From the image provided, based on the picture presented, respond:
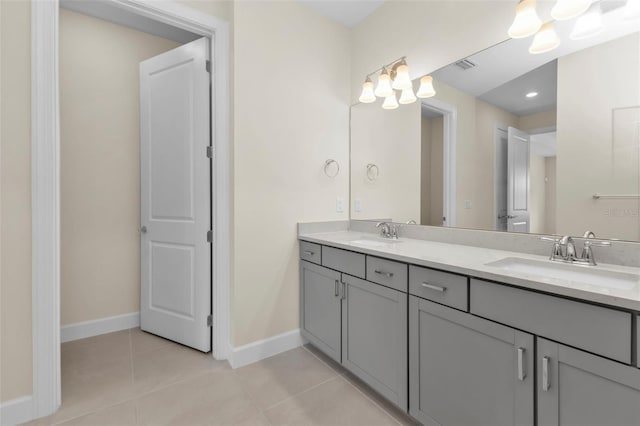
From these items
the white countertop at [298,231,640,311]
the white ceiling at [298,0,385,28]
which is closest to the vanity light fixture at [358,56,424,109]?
the white ceiling at [298,0,385,28]

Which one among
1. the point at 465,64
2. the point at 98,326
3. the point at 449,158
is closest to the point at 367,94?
the point at 465,64

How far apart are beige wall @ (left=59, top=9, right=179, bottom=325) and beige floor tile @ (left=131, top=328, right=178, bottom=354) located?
0.28m

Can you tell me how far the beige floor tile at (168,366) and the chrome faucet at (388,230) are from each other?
1458 millimetres

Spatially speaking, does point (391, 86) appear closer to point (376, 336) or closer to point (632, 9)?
point (632, 9)

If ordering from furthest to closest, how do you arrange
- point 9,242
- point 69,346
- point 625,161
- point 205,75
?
point 69,346
point 205,75
point 9,242
point 625,161

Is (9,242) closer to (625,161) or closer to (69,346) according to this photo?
(69,346)

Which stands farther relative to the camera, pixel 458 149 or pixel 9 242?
pixel 458 149

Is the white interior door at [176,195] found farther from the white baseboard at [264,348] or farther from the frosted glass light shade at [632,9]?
the frosted glass light shade at [632,9]

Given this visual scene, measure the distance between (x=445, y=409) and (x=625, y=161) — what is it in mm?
1288

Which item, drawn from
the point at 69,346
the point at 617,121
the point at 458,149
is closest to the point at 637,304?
the point at 617,121

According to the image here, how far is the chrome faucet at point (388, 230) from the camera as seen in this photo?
2192 millimetres

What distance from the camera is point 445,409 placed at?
50.3 inches

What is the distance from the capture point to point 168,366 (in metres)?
2.06

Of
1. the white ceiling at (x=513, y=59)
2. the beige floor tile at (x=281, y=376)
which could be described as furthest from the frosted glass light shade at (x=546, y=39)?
the beige floor tile at (x=281, y=376)
